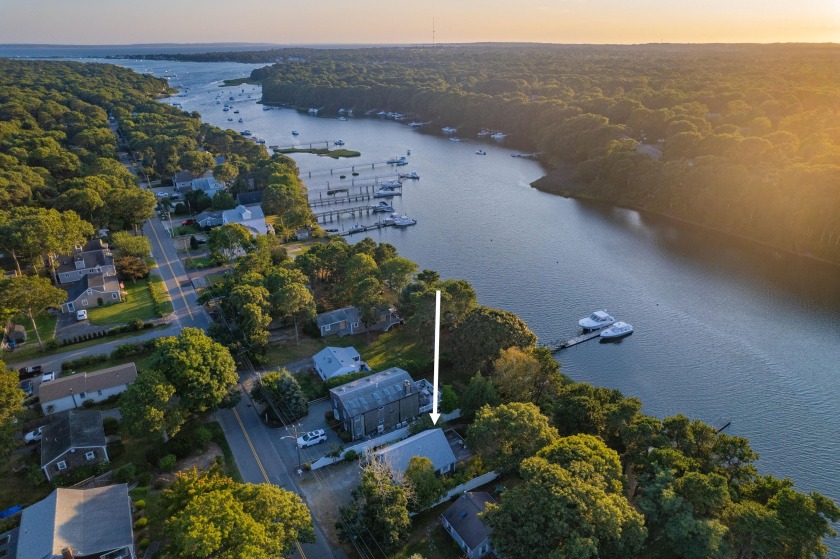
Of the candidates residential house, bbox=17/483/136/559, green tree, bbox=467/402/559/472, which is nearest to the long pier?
green tree, bbox=467/402/559/472

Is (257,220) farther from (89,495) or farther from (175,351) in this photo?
(89,495)

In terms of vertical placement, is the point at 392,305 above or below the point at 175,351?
below

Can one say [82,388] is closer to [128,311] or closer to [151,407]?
[151,407]

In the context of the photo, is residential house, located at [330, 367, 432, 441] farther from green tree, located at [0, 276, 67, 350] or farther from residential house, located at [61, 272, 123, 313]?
residential house, located at [61, 272, 123, 313]

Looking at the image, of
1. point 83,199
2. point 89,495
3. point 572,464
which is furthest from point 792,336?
point 83,199

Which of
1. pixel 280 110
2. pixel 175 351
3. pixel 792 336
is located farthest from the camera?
pixel 280 110

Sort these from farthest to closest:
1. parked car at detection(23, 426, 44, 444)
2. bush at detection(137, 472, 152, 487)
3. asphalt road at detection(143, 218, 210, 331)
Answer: asphalt road at detection(143, 218, 210, 331) → parked car at detection(23, 426, 44, 444) → bush at detection(137, 472, 152, 487)
